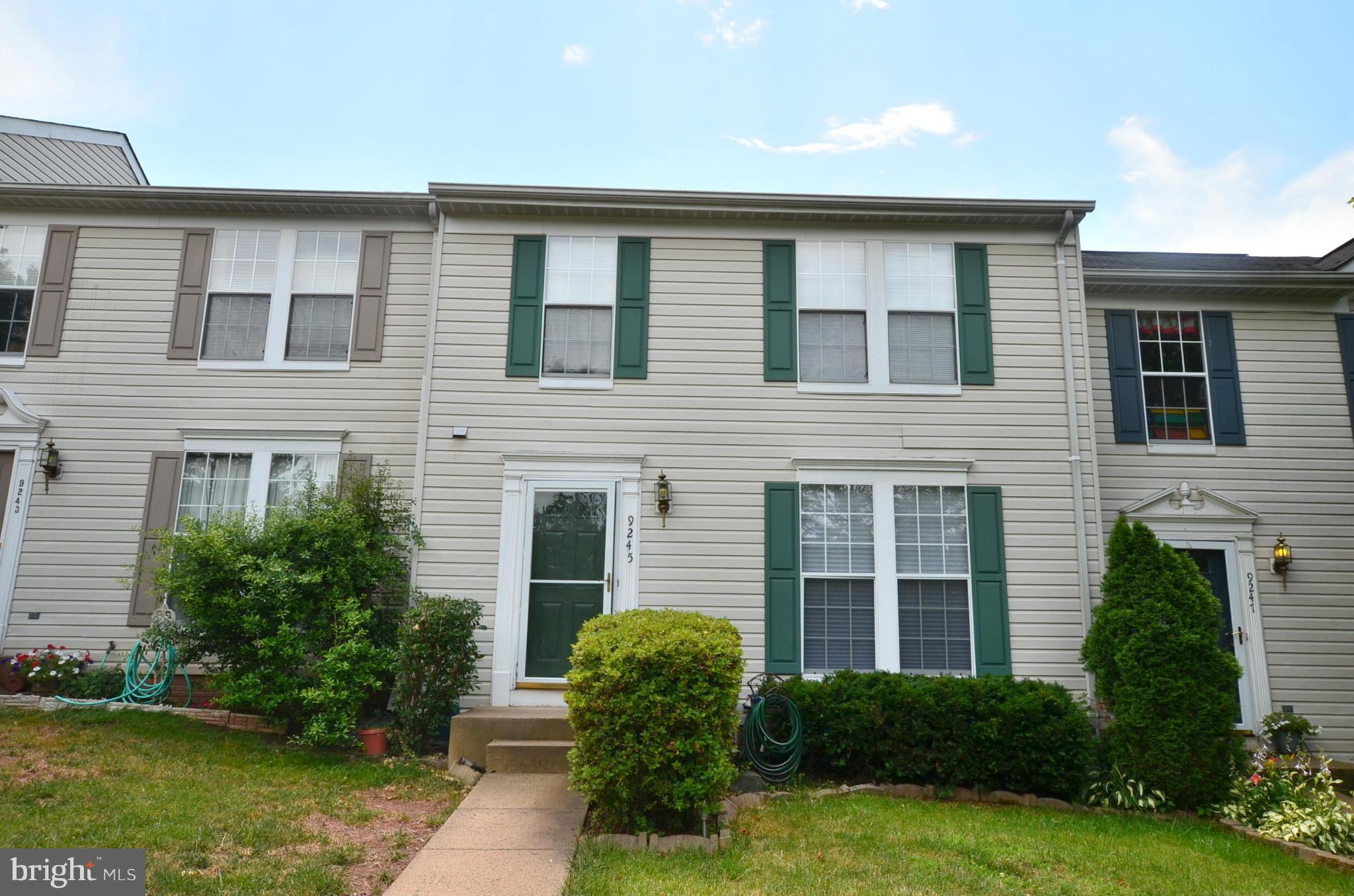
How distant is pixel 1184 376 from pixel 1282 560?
7.06ft

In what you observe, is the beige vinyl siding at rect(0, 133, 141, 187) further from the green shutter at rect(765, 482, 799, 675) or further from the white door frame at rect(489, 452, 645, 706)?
the green shutter at rect(765, 482, 799, 675)

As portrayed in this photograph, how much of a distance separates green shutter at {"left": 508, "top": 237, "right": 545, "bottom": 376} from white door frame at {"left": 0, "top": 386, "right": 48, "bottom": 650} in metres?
4.94

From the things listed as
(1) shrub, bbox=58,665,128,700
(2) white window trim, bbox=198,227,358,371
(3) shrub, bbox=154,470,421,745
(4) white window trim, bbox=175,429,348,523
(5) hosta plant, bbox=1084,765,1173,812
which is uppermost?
(2) white window trim, bbox=198,227,358,371

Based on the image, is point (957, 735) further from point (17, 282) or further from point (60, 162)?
point (60, 162)

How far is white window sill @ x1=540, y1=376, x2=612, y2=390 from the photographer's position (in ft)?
25.7

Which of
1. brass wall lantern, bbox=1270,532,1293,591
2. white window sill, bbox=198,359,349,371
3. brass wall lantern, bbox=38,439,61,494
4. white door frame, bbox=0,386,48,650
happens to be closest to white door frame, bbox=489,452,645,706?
white window sill, bbox=198,359,349,371

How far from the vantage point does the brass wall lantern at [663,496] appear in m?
7.51

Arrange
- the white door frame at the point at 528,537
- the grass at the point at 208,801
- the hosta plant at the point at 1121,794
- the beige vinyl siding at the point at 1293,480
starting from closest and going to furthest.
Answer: the grass at the point at 208,801
the hosta plant at the point at 1121,794
the white door frame at the point at 528,537
the beige vinyl siding at the point at 1293,480

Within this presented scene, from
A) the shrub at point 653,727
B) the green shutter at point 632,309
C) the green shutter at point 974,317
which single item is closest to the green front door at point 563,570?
the green shutter at point 632,309

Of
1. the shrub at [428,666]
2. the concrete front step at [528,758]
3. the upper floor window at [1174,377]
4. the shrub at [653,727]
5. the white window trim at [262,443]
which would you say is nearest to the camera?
the shrub at [653,727]

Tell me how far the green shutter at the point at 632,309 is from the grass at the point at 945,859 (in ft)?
13.8

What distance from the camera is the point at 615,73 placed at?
14.1 meters

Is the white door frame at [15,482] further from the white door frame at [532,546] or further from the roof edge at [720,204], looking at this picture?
the white door frame at [532,546]

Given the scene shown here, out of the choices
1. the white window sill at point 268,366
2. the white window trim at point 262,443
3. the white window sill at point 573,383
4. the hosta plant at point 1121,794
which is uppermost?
the white window sill at point 268,366
